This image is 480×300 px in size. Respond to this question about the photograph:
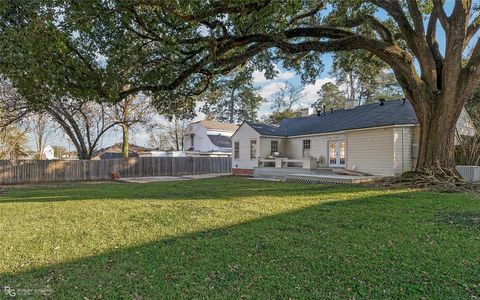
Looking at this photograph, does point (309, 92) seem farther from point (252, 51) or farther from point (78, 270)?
point (78, 270)

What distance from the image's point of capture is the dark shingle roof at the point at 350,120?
1395 cm

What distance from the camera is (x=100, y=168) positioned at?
19.9 metres

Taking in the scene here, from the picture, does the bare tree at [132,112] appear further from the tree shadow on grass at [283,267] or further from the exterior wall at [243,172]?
the tree shadow on grass at [283,267]

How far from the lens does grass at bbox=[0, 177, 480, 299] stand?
9.27 ft

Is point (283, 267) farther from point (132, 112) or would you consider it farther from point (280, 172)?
point (132, 112)

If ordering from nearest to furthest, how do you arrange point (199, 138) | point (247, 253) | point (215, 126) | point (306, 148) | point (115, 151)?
point (247, 253) → point (306, 148) → point (215, 126) → point (199, 138) → point (115, 151)

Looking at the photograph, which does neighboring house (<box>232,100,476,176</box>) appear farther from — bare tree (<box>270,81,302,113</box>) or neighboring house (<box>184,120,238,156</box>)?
bare tree (<box>270,81,302,113</box>)

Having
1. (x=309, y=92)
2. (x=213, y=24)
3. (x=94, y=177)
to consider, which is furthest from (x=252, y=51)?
(x=309, y=92)

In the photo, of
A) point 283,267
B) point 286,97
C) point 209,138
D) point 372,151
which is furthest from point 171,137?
point 283,267

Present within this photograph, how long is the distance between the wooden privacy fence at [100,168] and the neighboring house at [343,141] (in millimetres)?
4270

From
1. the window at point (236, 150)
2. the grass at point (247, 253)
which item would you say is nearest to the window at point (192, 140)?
the window at point (236, 150)

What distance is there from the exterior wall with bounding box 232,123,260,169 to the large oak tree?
7563 mm

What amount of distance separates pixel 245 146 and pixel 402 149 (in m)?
10.1

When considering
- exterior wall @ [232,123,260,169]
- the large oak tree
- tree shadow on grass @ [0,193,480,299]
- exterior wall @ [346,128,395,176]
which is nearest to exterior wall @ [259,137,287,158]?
exterior wall @ [232,123,260,169]
